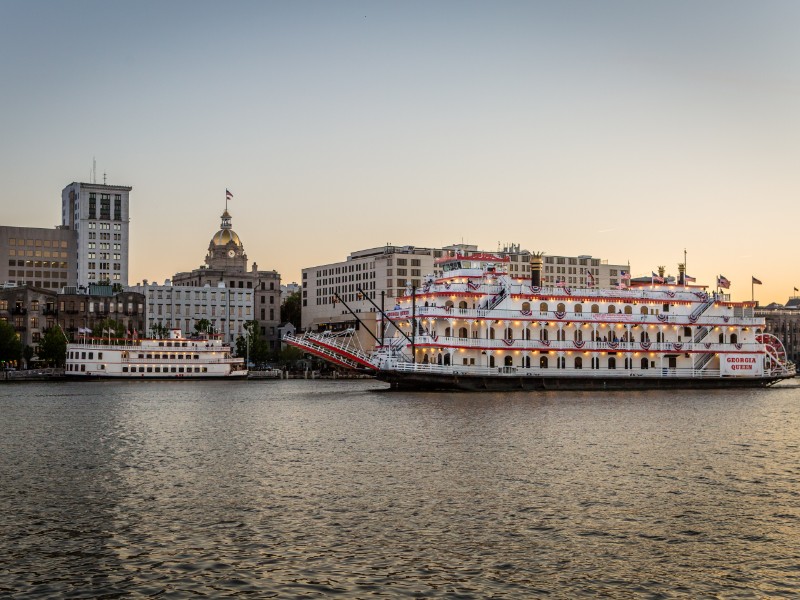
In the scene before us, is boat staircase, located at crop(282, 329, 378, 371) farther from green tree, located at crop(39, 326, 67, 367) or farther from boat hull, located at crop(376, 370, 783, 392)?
green tree, located at crop(39, 326, 67, 367)

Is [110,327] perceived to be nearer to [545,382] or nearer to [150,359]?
[150,359]

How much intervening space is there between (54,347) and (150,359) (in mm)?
22714

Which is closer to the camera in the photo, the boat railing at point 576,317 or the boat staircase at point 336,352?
the boat staircase at point 336,352

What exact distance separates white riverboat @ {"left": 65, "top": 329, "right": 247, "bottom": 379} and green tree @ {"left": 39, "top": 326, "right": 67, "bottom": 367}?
11800mm

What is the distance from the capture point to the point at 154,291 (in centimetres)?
18975

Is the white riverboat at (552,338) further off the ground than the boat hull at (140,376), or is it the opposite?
the white riverboat at (552,338)

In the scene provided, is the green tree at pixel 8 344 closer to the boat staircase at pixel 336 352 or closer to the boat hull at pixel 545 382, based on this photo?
the boat staircase at pixel 336 352

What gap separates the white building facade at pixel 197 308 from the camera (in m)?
190

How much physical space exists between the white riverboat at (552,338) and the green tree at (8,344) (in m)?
69.8

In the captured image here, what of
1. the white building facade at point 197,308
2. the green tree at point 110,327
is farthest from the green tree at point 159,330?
the green tree at point 110,327

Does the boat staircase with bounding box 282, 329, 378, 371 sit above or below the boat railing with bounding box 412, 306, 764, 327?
below

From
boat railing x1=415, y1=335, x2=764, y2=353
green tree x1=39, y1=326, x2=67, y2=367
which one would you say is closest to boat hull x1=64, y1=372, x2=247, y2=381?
green tree x1=39, y1=326, x2=67, y2=367

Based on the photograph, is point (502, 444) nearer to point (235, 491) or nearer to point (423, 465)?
point (423, 465)

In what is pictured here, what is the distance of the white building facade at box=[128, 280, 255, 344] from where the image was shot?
7485 inches
